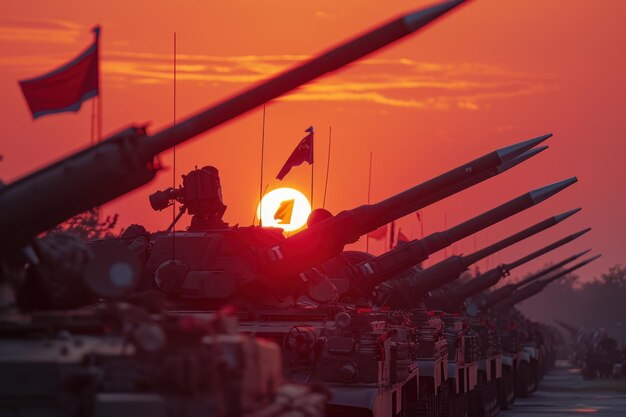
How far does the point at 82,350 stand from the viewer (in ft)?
36.8

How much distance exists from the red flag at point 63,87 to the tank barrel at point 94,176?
2.17m

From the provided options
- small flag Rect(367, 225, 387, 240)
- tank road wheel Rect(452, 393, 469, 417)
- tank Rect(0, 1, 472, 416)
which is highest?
small flag Rect(367, 225, 387, 240)

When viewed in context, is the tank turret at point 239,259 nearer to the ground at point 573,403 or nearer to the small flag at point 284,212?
the small flag at point 284,212

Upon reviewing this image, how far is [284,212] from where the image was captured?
2989 cm

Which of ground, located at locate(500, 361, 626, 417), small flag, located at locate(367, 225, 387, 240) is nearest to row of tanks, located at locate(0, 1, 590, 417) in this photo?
ground, located at locate(500, 361, 626, 417)

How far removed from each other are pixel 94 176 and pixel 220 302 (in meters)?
9.26

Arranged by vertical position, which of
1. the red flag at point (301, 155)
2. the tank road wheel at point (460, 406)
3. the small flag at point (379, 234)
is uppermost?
the small flag at point (379, 234)

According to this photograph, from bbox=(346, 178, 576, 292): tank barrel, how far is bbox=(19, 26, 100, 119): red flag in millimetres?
13471

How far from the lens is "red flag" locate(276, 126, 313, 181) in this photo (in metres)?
32.5

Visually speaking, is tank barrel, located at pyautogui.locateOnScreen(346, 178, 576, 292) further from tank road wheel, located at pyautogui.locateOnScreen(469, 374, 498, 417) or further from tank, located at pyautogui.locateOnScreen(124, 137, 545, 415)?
tank road wheel, located at pyautogui.locateOnScreen(469, 374, 498, 417)

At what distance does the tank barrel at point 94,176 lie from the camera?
44.0 ft

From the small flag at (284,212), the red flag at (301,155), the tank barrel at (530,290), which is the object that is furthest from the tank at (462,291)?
the tank barrel at (530,290)

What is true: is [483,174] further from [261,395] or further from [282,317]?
[261,395]

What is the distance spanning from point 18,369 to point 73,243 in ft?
11.4
